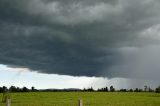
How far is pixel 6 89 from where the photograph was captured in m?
89.9

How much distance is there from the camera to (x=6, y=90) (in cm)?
8888

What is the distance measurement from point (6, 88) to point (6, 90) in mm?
1392

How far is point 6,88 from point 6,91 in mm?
2419

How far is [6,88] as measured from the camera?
9019 cm

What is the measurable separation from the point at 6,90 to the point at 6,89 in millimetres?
1033

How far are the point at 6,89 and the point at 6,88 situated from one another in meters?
0.39

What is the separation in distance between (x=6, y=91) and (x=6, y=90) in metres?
1.03

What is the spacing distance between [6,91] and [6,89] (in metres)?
2.06

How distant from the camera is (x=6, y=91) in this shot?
87.9 meters
